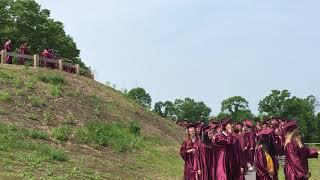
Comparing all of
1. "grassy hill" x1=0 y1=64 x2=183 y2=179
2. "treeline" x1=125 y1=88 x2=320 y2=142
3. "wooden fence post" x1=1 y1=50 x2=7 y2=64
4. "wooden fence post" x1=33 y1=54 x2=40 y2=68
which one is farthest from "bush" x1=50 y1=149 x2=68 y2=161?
"treeline" x1=125 y1=88 x2=320 y2=142

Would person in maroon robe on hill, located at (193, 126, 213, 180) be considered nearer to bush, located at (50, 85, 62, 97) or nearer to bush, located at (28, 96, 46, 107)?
bush, located at (28, 96, 46, 107)

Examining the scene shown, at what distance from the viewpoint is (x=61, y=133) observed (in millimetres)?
21953

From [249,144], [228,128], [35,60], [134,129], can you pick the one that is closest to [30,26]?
[35,60]

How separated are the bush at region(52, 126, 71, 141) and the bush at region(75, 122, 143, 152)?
41 centimetres

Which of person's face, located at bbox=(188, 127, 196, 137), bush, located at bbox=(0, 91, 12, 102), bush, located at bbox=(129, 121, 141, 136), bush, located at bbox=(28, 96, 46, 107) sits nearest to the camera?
person's face, located at bbox=(188, 127, 196, 137)

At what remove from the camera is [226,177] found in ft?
39.3

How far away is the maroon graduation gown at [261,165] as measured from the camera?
12430 millimetres

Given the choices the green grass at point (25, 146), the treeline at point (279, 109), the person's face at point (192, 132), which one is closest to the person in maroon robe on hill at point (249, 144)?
the person's face at point (192, 132)

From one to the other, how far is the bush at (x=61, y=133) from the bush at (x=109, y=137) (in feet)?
1.34

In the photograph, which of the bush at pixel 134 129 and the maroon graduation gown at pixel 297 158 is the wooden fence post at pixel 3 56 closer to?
the bush at pixel 134 129

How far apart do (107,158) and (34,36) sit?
108 ft

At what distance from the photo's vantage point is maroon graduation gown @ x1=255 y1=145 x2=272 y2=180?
1243 centimetres

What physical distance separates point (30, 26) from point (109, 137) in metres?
30.2

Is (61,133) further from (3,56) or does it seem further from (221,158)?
(221,158)
